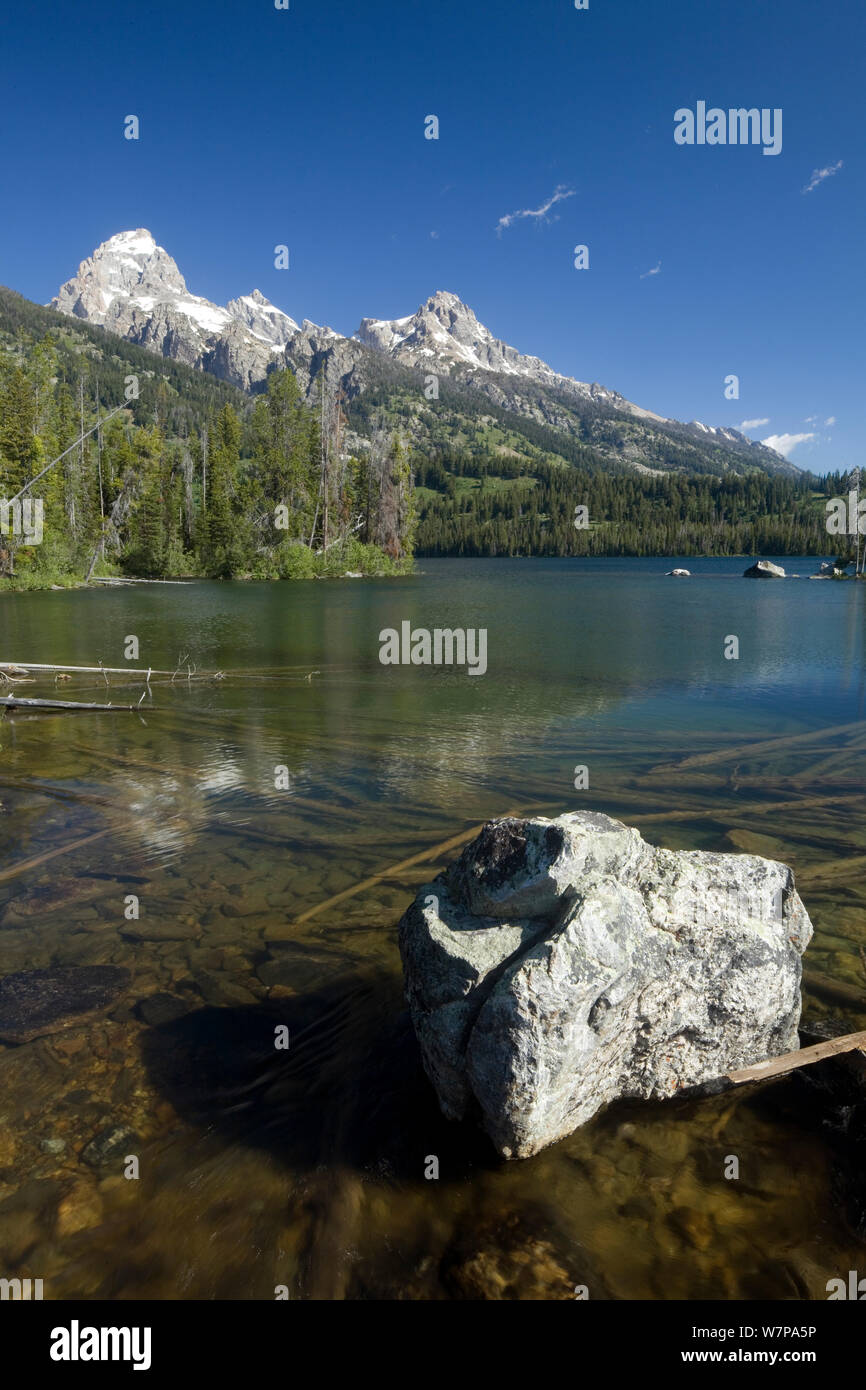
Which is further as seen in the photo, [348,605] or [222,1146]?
[348,605]

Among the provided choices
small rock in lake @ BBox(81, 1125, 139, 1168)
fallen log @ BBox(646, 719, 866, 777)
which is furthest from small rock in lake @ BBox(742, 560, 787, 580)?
small rock in lake @ BBox(81, 1125, 139, 1168)

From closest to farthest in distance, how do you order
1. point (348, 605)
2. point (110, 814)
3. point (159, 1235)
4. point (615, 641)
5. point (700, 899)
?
point (159, 1235)
point (700, 899)
point (110, 814)
point (615, 641)
point (348, 605)

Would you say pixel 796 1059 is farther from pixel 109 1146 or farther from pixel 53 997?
pixel 53 997

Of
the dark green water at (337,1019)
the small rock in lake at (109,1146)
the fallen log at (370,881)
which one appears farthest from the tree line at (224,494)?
the small rock in lake at (109,1146)

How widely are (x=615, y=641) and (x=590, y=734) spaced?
21538 mm

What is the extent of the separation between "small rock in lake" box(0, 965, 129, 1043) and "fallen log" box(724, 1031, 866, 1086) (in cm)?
614

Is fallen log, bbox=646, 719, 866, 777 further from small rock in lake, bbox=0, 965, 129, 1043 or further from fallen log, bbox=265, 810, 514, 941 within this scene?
small rock in lake, bbox=0, 965, 129, 1043

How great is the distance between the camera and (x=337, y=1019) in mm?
7043

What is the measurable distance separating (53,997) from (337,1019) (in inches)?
119

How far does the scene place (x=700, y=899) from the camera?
19.7 feet

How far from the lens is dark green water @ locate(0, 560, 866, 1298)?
4.70 m

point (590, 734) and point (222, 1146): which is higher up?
point (590, 734)
